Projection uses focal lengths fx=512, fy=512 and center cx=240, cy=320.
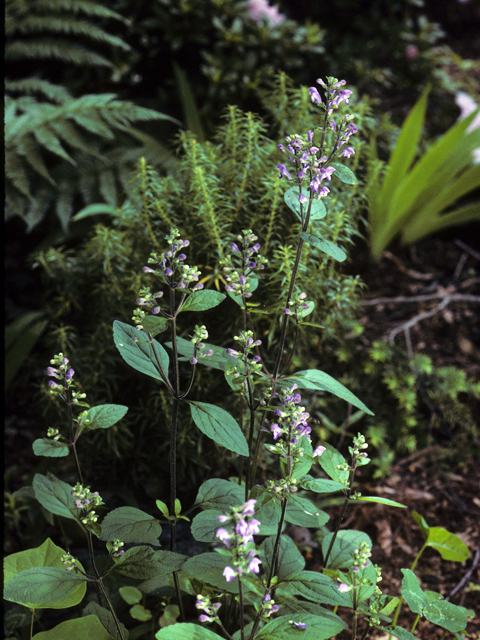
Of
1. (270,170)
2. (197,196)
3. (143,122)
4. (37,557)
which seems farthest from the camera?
(143,122)

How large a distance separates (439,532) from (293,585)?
20.1 inches

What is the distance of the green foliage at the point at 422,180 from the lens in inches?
90.1

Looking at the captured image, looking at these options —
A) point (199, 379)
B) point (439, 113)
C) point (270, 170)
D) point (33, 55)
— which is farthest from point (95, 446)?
point (439, 113)

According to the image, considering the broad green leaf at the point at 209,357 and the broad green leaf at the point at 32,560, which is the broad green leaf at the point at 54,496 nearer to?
the broad green leaf at the point at 32,560

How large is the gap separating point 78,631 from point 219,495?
37cm

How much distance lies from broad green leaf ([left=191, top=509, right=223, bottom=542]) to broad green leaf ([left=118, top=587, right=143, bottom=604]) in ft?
1.36

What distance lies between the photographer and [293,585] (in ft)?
3.24

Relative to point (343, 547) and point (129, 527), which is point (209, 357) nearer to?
point (129, 527)

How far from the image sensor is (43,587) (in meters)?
0.96

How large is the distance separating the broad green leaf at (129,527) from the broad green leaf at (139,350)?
0.92ft

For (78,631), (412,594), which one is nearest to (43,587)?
(78,631)

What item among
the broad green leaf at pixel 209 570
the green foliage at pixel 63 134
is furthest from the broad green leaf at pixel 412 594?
the green foliage at pixel 63 134

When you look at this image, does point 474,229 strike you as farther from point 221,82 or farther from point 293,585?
point 293,585

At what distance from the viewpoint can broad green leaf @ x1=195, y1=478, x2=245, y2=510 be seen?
3.41 ft
